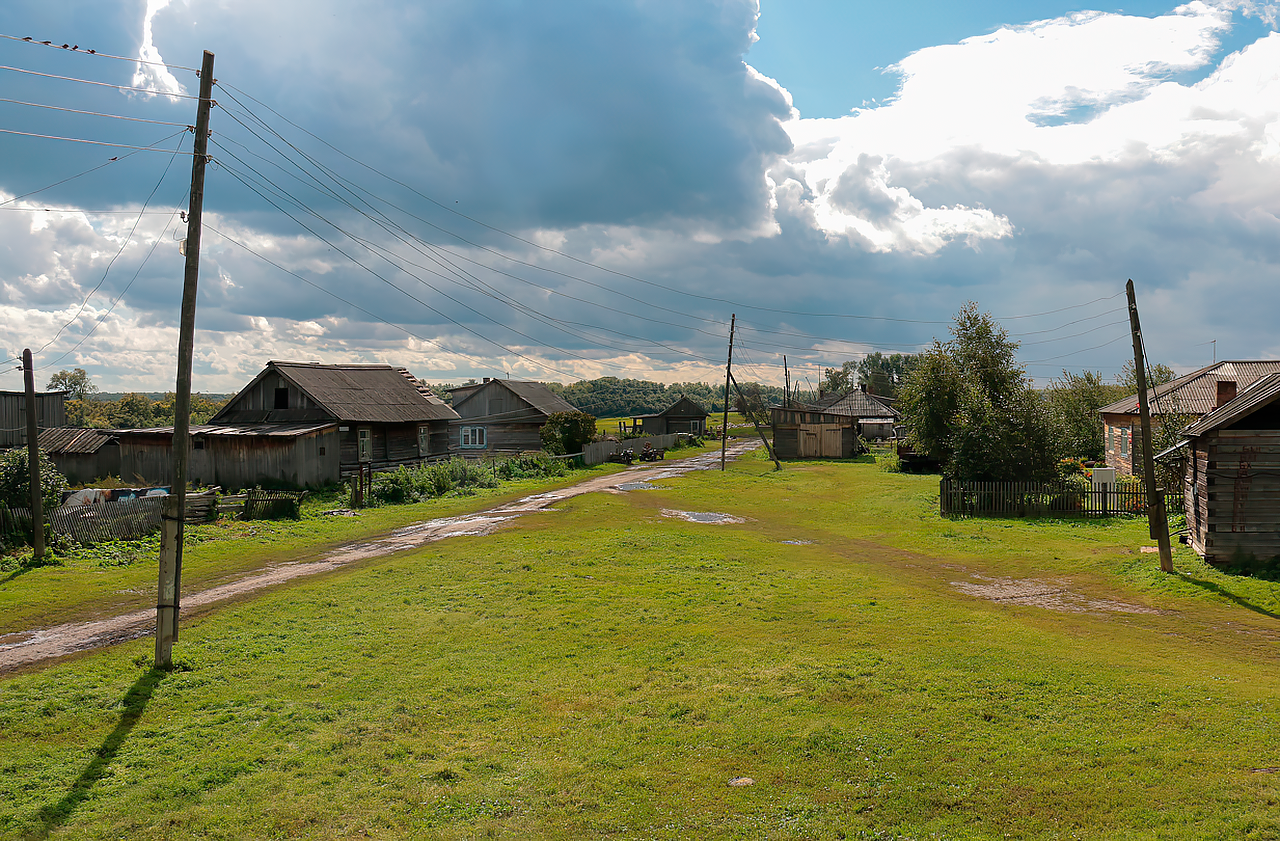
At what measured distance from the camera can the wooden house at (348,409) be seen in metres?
37.6

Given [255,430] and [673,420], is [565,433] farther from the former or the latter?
[673,420]

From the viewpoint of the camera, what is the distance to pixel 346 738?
8.88 meters

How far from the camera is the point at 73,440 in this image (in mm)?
34844

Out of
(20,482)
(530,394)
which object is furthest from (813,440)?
(20,482)

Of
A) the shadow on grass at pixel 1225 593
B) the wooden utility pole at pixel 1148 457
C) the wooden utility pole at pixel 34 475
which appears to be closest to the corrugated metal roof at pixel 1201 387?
the wooden utility pole at pixel 1148 457

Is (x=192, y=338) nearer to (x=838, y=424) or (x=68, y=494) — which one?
(x=68, y=494)

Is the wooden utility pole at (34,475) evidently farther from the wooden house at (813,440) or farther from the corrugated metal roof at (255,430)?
the wooden house at (813,440)

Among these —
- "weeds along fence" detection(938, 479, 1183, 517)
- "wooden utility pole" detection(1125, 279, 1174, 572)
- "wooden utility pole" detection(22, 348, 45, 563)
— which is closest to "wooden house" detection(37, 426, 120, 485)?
"wooden utility pole" detection(22, 348, 45, 563)

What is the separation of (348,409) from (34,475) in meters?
19.9

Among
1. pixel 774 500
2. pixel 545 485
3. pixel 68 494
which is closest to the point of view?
pixel 68 494

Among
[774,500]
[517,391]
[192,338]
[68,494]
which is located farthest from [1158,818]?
[517,391]

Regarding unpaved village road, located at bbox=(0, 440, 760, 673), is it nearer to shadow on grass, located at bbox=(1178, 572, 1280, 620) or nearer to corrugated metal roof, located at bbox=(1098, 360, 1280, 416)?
shadow on grass, located at bbox=(1178, 572, 1280, 620)

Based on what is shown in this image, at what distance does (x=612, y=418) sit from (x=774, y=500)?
12498 cm

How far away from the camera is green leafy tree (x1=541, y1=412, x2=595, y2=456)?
5359 cm
